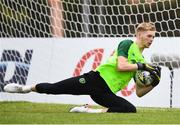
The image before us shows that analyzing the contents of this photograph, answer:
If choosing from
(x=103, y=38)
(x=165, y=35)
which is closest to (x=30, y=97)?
(x=103, y=38)

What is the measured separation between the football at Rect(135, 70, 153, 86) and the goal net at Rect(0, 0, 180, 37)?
3315 millimetres

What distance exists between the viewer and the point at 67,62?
530 inches

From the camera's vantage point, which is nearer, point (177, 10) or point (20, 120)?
point (20, 120)

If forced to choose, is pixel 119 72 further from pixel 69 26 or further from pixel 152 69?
pixel 69 26

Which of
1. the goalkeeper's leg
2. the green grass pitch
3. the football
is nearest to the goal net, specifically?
the football

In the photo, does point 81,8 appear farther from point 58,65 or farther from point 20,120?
point 20,120

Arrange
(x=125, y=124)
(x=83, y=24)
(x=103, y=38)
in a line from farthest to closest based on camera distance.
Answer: (x=83, y=24), (x=103, y=38), (x=125, y=124)

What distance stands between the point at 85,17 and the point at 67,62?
1.05 meters

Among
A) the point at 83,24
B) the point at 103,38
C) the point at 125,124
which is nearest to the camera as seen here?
the point at 125,124

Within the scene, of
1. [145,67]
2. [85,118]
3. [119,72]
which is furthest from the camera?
[119,72]

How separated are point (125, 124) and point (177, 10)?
5633 millimetres

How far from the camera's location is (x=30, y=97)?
1357 cm

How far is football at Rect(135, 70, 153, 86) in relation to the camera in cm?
1004

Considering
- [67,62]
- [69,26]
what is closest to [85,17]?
[69,26]
